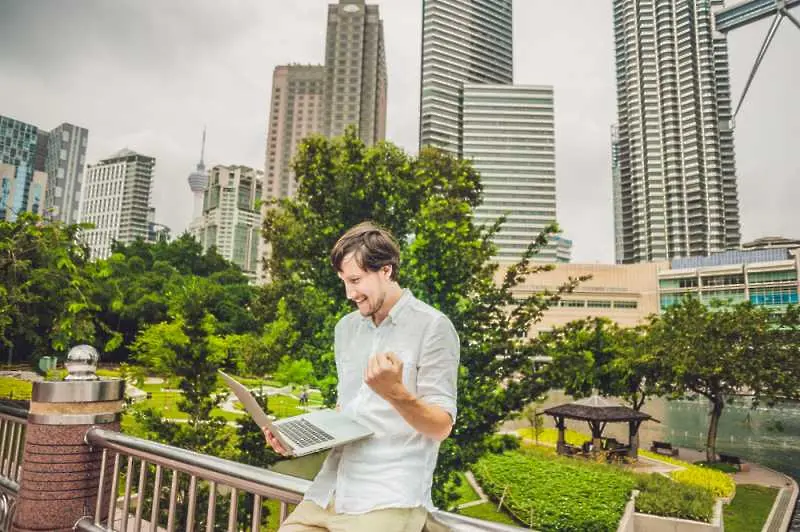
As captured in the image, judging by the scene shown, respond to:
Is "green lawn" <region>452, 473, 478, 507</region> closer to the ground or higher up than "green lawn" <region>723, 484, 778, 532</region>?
higher up

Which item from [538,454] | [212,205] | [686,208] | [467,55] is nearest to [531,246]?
[538,454]

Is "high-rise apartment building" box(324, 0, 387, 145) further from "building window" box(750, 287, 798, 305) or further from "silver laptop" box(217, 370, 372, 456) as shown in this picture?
"silver laptop" box(217, 370, 372, 456)

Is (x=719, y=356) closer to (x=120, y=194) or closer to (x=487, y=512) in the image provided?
(x=487, y=512)

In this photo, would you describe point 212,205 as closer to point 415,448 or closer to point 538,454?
point 538,454

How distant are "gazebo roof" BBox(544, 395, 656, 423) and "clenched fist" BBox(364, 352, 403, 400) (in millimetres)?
17536

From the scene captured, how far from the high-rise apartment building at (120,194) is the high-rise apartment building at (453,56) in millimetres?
90411

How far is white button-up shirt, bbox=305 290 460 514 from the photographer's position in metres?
1.41

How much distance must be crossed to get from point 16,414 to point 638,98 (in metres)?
132

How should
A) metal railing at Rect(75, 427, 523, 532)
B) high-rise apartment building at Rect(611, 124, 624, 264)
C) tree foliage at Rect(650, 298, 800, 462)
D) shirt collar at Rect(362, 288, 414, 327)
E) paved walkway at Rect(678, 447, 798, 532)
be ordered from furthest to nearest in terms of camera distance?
high-rise apartment building at Rect(611, 124, 624, 264) < tree foliage at Rect(650, 298, 800, 462) < paved walkway at Rect(678, 447, 798, 532) < metal railing at Rect(75, 427, 523, 532) < shirt collar at Rect(362, 288, 414, 327)

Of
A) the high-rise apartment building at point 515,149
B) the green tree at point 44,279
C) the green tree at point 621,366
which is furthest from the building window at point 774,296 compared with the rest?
the green tree at point 44,279

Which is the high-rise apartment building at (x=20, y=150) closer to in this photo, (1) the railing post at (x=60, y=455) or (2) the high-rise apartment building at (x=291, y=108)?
(2) the high-rise apartment building at (x=291, y=108)

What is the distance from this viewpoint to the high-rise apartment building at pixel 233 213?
5694 inches

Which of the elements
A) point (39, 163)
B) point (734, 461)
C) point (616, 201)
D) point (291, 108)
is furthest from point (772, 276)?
point (616, 201)

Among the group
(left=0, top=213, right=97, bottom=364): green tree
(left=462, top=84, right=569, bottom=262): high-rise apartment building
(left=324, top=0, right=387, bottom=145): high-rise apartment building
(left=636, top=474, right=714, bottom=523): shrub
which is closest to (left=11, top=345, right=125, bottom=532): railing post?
(left=0, top=213, right=97, bottom=364): green tree
